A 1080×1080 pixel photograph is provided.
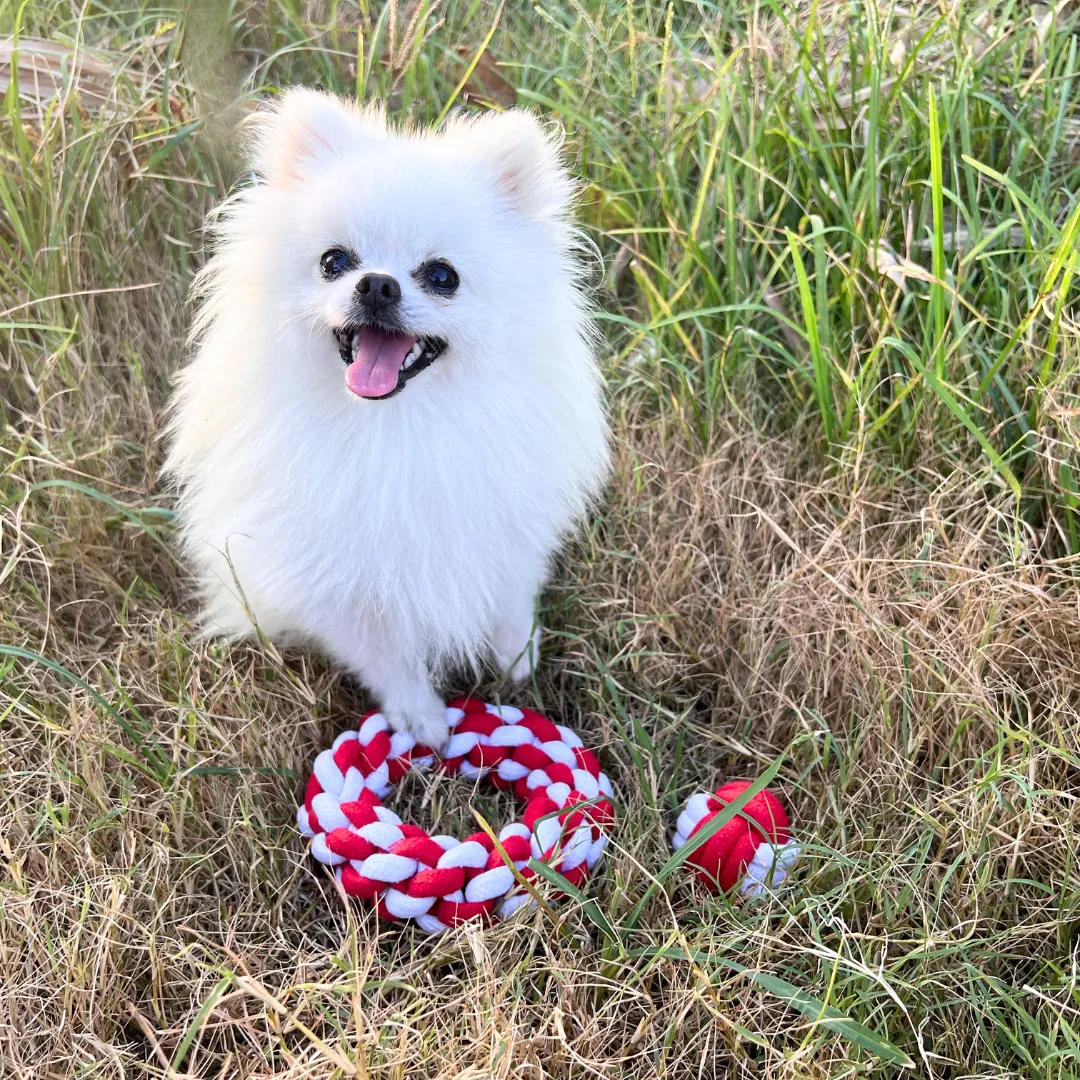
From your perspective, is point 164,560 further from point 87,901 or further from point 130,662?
point 87,901

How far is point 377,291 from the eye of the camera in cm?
151

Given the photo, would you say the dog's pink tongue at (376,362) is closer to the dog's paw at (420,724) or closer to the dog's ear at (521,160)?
the dog's ear at (521,160)

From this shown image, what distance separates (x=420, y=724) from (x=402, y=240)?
97 cm

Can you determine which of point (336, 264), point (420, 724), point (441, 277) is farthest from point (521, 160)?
point (420, 724)

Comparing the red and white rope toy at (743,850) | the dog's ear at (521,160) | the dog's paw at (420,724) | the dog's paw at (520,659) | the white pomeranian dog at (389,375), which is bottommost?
the dog's paw at (420,724)

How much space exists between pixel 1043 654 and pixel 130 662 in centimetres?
188

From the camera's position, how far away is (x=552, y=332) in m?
1.74

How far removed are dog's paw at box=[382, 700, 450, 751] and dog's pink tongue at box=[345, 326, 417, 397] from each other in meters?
0.74

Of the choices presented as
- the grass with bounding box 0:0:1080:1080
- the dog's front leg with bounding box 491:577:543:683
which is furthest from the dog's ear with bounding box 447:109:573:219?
the dog's front leg with bounding box 491:577:543:683

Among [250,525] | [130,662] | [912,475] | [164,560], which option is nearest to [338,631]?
[250,525]

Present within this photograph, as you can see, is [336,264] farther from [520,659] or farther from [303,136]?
[520,659]

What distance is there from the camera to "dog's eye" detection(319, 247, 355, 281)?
1632 millimetres

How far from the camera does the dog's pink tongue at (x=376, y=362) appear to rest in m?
1.57

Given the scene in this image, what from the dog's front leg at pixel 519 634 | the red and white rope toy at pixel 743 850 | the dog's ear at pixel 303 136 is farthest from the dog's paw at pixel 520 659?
the dog's ear at pixel 303 136
